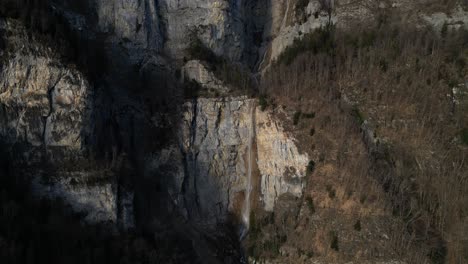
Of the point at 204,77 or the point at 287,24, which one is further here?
the point at 287,24

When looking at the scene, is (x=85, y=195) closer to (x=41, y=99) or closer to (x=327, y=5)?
(x=41, y=99)

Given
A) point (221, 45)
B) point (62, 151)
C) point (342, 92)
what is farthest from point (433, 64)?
point (62, 151)

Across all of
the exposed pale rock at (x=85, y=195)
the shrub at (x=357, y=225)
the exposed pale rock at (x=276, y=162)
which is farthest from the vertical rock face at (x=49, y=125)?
the shrub at (x=357, y=225)

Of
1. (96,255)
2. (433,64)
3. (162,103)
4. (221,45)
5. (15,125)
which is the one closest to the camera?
(96,255)

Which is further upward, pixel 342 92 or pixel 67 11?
pixel 67 11

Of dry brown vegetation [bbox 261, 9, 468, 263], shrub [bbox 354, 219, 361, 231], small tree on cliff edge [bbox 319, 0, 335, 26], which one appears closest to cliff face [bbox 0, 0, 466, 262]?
small tree on cliff edge [bbox 319, 0, 335, 26]

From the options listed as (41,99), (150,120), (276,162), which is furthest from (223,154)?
(41,99)

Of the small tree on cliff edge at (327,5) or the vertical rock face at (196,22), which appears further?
the small tree on cliff edge at (327,5)

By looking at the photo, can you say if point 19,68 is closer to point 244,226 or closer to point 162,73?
point 162,73

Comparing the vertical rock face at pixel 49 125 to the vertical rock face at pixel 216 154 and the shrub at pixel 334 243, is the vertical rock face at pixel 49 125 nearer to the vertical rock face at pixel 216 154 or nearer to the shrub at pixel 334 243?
the vertical rock face at pixel 216 154
